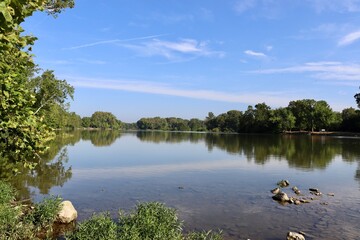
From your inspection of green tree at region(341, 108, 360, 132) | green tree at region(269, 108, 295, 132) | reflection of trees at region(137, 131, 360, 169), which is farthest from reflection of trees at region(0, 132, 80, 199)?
green tree at region(269, 108, 295, 132)

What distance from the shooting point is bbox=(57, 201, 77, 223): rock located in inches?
660

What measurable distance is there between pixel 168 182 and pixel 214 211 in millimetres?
10364

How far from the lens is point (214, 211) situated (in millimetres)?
20578

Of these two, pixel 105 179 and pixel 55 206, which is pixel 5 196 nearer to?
pixel 55 206

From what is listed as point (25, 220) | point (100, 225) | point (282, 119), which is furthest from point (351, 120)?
point (100, 225)

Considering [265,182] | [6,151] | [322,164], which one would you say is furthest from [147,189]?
[322,164]

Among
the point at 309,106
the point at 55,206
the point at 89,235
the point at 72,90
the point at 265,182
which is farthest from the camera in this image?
the point at 309,106

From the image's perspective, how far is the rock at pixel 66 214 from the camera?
55.0 ft

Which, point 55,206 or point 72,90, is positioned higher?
point 72,90

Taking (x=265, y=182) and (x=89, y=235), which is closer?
(x=89, y=235)

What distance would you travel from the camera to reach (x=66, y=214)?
17.0 m

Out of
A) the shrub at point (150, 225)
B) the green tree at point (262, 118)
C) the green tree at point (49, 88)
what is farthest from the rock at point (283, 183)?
the green tree at point (262, 118)

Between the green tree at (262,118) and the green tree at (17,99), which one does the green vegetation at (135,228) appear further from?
the green tree at (262,118)

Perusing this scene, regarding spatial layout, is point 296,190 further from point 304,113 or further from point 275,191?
point 304,113
